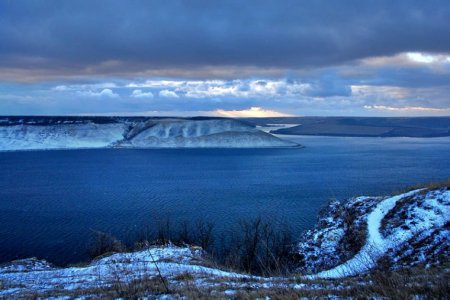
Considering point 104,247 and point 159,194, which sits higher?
point 104,247

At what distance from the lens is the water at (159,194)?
109ft

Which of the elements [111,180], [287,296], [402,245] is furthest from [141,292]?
[111,180]

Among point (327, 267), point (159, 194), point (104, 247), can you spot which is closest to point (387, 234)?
point (327, 267)

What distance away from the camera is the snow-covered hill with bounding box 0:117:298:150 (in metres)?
141

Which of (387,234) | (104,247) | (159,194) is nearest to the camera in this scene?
(387,234)

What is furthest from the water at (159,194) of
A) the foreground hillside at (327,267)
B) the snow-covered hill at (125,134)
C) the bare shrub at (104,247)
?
the snow-covered hill at (125,134)

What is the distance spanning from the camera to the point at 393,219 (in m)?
22.2

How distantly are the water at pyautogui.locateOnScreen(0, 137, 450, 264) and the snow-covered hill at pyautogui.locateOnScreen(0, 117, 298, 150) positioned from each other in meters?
56.6

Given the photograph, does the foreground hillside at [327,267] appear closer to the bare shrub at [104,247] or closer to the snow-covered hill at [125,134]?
the bare shrub at [104,247]

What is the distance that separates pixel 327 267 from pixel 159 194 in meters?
32.9

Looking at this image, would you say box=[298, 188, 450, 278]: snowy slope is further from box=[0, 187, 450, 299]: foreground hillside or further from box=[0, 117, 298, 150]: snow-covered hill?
box=[0, 117, 298, 150]: snow-covered hill

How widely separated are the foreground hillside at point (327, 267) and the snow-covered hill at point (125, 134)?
114 m

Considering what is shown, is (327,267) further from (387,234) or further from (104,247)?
(104,247)

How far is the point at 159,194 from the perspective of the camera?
167 feet
